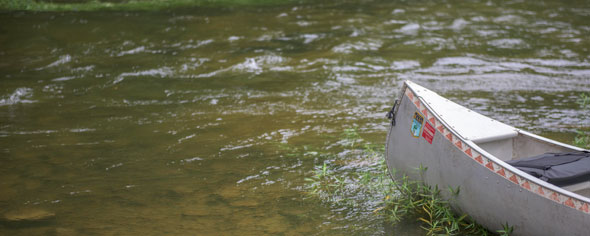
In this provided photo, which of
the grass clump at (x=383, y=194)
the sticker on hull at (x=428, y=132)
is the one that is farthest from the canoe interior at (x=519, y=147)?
the grass clump at (x=383, y=194)

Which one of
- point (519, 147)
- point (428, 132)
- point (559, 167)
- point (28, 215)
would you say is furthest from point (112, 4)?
point (559, 167)

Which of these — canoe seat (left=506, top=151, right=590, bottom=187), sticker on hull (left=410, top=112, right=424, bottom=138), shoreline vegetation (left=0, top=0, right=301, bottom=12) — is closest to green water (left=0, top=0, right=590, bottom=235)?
shoreline vegetation (left=0, top=0, right=301, bottom=12)

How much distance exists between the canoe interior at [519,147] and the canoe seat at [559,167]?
0.90 ft

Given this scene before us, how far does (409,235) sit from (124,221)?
262 cm

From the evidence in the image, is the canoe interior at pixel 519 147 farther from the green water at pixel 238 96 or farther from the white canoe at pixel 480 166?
the green water at pixel 238 96

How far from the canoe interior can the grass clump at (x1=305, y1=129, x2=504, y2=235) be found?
0.61 metres

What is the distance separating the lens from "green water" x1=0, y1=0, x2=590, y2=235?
19.1ft

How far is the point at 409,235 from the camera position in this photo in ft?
16.7

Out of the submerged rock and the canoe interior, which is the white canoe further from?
the submerged rock

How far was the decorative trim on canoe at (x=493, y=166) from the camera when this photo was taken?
13.3 ft

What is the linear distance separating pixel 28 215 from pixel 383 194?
346 cm

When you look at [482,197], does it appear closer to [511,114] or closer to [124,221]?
[124,221]

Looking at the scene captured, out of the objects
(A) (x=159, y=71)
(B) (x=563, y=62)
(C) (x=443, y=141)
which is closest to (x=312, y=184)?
(C) (x=443, y=141)

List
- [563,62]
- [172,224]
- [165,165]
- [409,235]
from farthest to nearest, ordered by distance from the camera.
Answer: [563,62]
[165,165]
[172,224]
[409,235]
